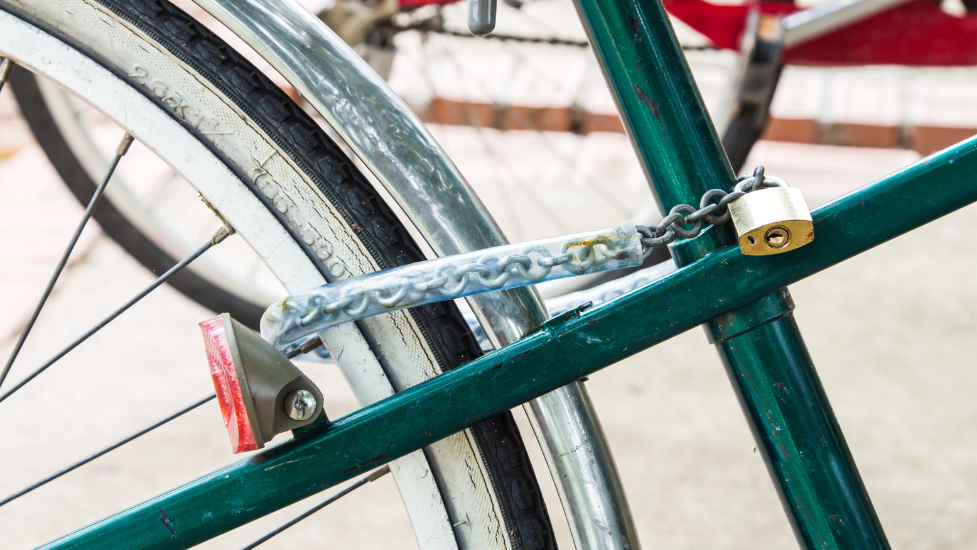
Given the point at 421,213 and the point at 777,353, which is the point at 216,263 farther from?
the point at 777,353

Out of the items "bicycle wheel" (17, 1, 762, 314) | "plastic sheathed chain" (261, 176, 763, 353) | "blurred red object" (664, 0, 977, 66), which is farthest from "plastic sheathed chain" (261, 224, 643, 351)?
"blurred red object" (664, 0, 977, 66)

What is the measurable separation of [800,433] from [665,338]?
0.31 ft

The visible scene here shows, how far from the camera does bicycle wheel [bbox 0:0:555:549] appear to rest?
0.49 metres

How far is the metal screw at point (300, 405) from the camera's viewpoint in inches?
18.1

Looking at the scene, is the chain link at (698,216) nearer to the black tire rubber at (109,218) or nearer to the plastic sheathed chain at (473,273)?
the plastic sheathed chain at (473,273)

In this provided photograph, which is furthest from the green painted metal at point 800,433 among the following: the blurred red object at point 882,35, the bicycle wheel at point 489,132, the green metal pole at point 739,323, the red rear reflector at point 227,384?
the blurred red object at point 882,35

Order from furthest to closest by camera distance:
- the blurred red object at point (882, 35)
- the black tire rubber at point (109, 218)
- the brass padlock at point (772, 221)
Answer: the blurred red object at point (882, 35) → the black tire rubber at point (109, 218) → the brass padlock at point (772, 221)

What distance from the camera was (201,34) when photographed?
1.62 ft

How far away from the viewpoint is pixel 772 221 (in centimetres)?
42

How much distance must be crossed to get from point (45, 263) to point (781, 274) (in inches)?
59.6

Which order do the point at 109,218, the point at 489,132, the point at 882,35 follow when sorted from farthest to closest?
the point at 489,132, the point at 882,35, the point at 109,218

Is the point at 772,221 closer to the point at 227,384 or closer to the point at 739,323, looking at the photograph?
the point at 739,323

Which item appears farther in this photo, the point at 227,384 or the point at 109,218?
the point at 109,218

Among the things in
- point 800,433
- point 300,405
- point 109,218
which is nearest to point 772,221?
point 800,433
